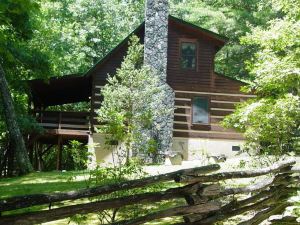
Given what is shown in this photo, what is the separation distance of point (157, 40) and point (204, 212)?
17.3 meters

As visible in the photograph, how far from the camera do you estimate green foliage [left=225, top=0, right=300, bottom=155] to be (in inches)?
461

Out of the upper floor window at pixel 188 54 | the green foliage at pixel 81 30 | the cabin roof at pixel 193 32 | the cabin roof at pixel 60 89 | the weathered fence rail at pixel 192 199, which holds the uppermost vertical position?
the green foliage at pixel 81 30

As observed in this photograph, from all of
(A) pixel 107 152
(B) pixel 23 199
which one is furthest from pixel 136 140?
(B) pixel 23 199

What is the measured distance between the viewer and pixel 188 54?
23250mm

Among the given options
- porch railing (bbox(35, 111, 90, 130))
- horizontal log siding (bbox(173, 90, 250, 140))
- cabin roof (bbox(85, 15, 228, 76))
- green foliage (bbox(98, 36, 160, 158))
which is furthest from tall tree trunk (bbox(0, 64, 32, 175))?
horizontal log siding (bbox(173, 90, 250, 140))

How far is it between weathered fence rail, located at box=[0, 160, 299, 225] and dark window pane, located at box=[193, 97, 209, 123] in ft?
49.0

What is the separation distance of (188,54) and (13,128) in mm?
10723

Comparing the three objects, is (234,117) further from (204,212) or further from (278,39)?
Answer: (204,212)

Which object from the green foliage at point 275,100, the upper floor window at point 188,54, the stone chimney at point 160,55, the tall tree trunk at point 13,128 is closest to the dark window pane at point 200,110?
the stone chimney at point 160,55

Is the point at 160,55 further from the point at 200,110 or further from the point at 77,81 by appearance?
the point at 77,81

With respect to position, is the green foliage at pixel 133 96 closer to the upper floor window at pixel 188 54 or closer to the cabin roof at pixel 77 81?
the cabin roof at pixel 77 81

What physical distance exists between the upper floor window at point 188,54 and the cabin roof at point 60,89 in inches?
212

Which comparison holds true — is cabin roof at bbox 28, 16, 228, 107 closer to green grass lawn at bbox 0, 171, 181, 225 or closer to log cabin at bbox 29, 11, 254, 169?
log cabin at bbox 29, 11, 254, 169

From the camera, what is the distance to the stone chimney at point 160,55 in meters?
21.2
